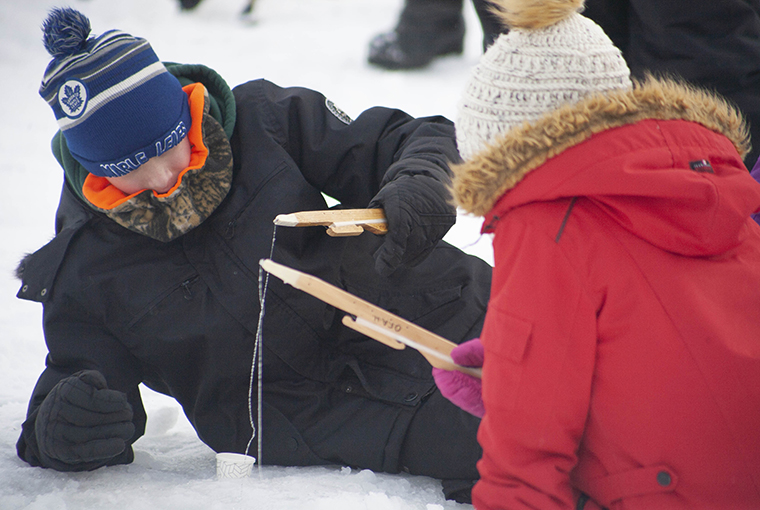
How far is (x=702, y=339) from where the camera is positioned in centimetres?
74

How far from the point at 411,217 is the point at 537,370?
432 mm

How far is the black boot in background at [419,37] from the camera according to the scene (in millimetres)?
4402

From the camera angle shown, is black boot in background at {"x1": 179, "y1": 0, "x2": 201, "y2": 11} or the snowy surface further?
black boot in background at {"x1": 179, "y1": 0, "x2": 201, "y2": 11}

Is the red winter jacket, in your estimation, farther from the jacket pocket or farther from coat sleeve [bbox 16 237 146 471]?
coat sleeve [bbox 16 237 146 471]

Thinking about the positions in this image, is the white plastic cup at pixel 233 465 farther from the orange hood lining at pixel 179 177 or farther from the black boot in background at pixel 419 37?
the black boot in background at pixel 419 37

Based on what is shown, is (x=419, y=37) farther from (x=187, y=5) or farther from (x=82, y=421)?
(x=82, y=421)

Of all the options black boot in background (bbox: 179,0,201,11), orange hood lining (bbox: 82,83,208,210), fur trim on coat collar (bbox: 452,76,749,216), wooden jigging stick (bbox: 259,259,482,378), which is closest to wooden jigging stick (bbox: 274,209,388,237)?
wooden jigging stick (bbox: 259,259,482,378)

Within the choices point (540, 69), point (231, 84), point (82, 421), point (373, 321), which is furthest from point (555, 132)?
point (231, 84)

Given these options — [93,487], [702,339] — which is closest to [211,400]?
[93,487]

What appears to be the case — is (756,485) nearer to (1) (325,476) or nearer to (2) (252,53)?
(1) (325,476)

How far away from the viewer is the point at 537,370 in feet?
2.53

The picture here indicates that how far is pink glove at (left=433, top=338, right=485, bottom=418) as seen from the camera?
36.0 inches

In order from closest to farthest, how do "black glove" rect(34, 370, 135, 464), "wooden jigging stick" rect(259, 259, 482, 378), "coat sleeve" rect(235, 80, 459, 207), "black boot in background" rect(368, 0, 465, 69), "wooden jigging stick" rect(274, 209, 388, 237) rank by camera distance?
"wooden jigging stick" rect(259, 259, 482, 378) < "wooden jigging stick" rect(274, 209, 388, 237) < "black glove" rect(34, 370, 135, 464) < "coat sleeve" rect(235, 80, 459, 207) < "black boot in background" rect(368, 0, 465, 69)

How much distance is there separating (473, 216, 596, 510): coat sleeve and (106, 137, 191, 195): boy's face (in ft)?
2.62
